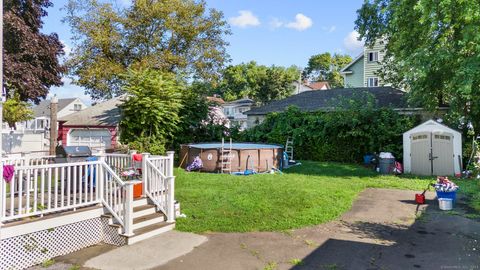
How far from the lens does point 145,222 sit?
6.61m

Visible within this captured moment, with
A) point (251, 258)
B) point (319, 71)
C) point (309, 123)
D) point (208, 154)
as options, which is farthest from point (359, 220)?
point (319, 71)

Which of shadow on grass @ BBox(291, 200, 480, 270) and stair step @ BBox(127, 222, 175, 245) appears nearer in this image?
shadow on grass @ BBox(291, 200, 480, 270)

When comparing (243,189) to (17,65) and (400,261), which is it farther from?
(17,65)

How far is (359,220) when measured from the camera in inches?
304

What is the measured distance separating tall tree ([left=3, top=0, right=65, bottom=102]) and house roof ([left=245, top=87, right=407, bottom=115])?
11.5m

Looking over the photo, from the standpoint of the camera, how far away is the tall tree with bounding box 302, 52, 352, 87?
6906 centimetres

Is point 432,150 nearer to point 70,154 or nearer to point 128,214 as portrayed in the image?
point 128,214

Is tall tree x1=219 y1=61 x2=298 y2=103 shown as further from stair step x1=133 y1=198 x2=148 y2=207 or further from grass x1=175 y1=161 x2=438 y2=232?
stair step x1=133 y1=198 x2=148 y2=207

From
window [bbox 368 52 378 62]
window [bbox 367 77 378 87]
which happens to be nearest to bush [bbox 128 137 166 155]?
window [bbox 367 77 378 87]

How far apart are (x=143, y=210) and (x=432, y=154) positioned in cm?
1270

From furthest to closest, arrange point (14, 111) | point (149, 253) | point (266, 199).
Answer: point (14, 111) < point (266, 199) < point (149, 253)

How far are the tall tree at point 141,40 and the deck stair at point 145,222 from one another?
18597 mm

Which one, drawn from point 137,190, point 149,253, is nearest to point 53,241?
point 149,253

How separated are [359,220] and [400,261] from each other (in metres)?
2.41
